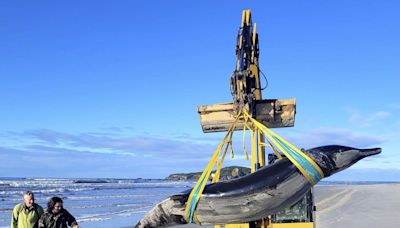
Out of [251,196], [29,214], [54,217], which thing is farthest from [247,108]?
[29,214]

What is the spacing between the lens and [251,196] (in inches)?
164

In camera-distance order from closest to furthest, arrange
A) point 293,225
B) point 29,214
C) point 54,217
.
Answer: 1. point 54,217
2. point 29,214
3. point 293,225

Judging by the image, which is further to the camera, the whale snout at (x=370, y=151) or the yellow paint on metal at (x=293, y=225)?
the yellow paint on metal at (x=293, y=225)

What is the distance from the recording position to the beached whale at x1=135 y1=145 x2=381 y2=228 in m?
4.19

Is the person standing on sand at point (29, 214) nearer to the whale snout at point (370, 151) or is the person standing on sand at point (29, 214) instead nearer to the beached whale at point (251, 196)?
the beached whale at point (251, 196)

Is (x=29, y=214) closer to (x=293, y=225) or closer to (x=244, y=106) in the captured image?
(x=244, y=106)

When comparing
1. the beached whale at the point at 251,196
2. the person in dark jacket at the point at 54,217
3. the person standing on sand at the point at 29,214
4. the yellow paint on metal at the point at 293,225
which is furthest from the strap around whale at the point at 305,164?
the yellow paint on metal at the point at 293,225

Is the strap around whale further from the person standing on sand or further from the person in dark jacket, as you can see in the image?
the person standing on sand

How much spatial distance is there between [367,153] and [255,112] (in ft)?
5.74

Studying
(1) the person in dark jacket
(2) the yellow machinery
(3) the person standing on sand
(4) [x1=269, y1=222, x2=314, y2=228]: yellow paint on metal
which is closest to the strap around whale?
(2) the yellow machinery

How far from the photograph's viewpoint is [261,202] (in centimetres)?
418

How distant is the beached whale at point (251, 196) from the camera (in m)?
4.19

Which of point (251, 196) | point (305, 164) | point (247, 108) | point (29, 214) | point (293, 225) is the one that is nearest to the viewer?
point (251, 196)

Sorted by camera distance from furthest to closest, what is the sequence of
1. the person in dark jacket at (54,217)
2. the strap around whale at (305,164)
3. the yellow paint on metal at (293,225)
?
the yellow paint on metal at (293,225) < the person in dark jacket at (54,217) < the strap around whale at (305,164)
